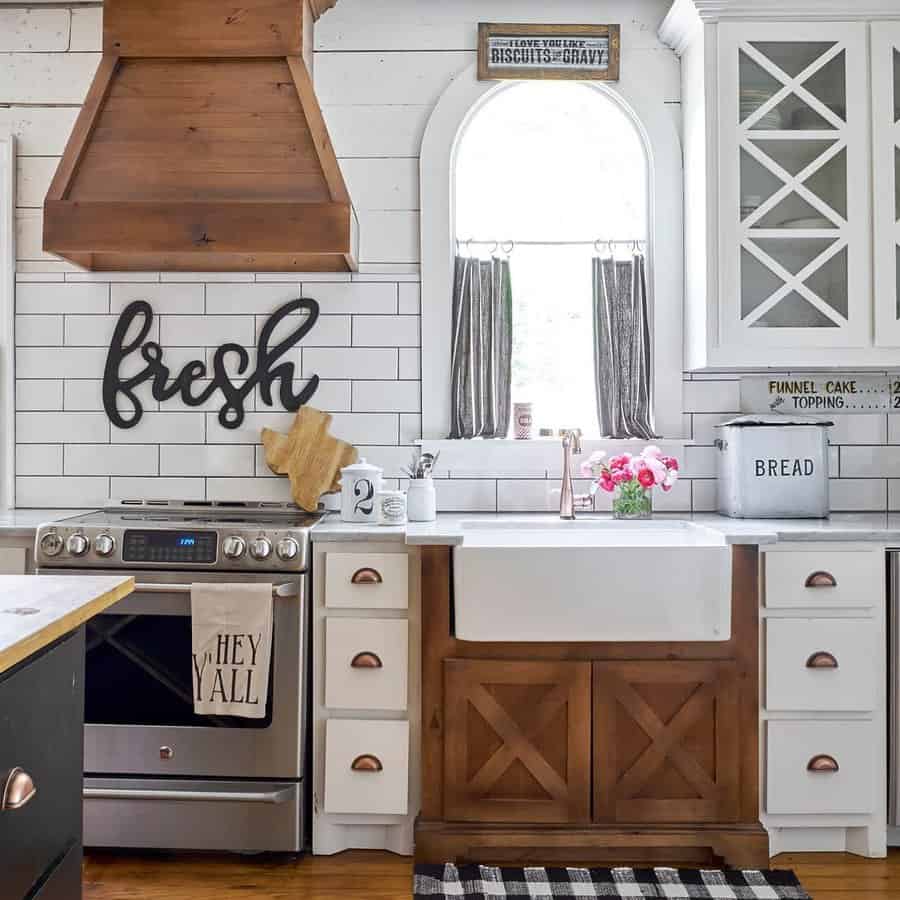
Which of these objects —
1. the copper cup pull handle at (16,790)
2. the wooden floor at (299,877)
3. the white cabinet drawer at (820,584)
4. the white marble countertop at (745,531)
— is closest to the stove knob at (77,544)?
the white marble countertop at (745,531)

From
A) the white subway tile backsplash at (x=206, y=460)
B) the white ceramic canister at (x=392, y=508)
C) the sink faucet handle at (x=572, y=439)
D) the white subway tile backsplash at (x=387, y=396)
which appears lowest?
the white ceramic canister at (x=392, y=508)

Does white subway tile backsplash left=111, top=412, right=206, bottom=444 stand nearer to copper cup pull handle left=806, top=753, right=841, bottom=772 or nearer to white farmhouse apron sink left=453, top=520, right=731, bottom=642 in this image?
white farmhouse apron sink left=453, top=520, right=731, bottom=642

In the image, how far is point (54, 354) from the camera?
3201 millimetres

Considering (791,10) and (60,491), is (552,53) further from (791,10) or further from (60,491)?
(60,491)

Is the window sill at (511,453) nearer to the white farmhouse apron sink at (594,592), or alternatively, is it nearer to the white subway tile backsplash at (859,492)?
the white subway tile backsplash at (859,492)

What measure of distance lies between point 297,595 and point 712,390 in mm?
1655

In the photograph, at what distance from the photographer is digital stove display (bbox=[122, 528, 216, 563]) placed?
2.49 meters

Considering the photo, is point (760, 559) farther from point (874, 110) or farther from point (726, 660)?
point (874, 110)

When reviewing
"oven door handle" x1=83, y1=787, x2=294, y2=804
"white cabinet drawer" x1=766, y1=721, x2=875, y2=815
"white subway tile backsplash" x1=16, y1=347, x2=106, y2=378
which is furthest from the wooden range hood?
"white cabinet drawer" x1=766, y1=721, x2=875, y2=815

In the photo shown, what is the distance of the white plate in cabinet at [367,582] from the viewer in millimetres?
2512

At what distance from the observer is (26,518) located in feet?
9.41

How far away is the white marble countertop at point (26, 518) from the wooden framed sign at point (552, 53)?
2.08 metres

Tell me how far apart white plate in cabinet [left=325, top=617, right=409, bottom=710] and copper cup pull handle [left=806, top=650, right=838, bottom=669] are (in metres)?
1.12

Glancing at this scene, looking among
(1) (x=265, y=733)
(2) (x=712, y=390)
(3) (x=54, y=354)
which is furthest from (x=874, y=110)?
(3) (x=54, y=354)
